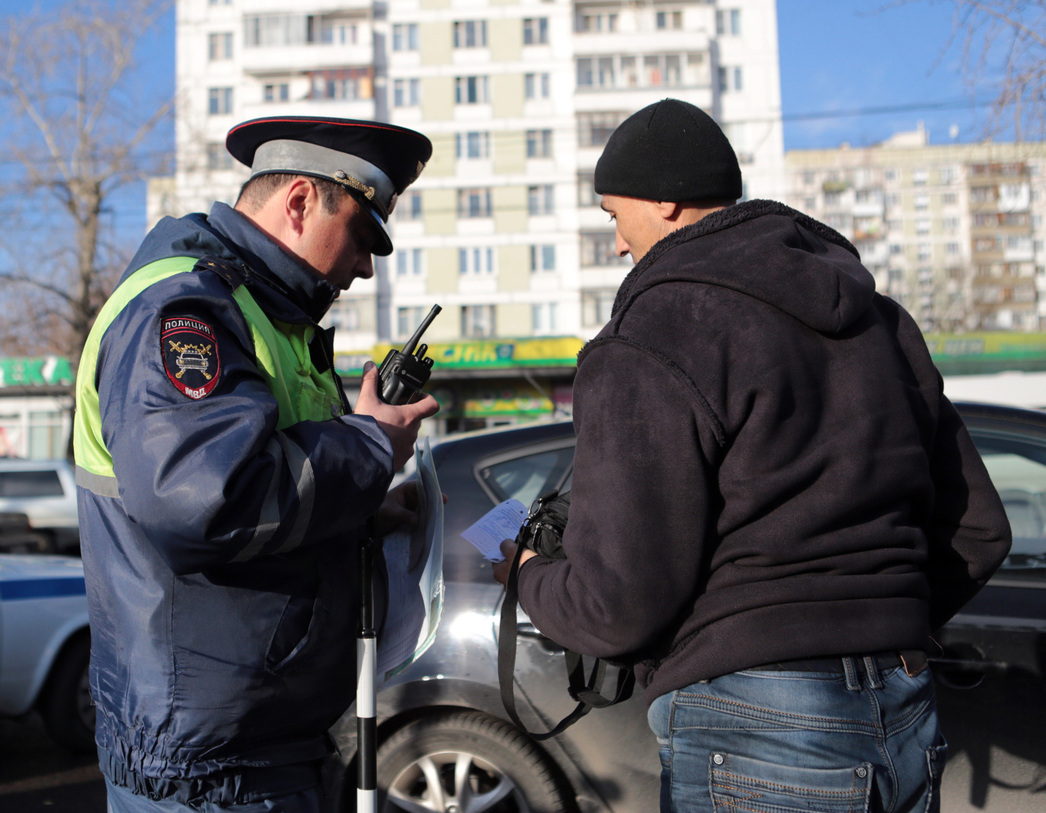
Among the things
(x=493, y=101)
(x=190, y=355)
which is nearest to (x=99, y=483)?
(x=190, y=355)

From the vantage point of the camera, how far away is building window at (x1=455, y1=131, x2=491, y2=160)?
34750mm

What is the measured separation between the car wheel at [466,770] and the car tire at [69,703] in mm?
2533

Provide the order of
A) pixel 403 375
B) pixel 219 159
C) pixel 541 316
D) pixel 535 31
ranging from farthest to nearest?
pixel 535 31 < pixel 541 316 < pixel 219 159 < pixel 403 375

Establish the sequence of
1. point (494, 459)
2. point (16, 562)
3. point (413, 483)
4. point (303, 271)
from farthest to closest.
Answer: point (16, 562), point (494, 459), point (413, 483), point (303, 271)

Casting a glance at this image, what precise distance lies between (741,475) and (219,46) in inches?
1583

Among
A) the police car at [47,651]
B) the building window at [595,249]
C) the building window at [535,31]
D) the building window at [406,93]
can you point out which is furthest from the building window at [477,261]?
the police car at [47,651]

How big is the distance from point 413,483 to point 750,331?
92 cm

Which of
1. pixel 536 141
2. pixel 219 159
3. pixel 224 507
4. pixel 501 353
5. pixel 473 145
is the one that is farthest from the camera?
pixel 473 145

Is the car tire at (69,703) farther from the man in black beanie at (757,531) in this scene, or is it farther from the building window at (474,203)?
the building window at (474,203)

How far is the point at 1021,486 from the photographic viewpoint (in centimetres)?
318

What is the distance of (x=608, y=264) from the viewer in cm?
3394

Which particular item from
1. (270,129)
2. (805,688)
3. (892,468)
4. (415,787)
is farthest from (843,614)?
(415,787)

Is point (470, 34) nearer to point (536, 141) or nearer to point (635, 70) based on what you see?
point (536, 141)

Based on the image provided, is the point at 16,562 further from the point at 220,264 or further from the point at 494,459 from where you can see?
the point at 220,264
